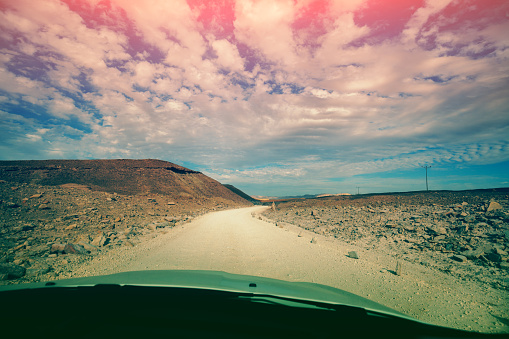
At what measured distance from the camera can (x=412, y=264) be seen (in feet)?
25.0

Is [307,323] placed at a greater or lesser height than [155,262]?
greater

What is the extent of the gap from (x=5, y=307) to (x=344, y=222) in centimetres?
1777

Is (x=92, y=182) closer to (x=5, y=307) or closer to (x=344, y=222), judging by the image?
(x=344, y=222)

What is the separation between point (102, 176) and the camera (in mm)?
52719

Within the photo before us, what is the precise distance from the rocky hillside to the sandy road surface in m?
37.2

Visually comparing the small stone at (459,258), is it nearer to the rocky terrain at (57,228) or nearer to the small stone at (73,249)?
the rocky terrain at (57,228)

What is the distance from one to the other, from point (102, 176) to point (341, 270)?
59533 mm

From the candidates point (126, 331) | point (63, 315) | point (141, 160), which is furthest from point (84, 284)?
point (141, 160)

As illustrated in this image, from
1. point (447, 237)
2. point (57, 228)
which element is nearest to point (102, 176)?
point (57, 228)

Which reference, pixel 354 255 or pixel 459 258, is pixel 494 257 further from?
pixel 354 255

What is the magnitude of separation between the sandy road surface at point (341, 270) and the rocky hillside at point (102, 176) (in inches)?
1465

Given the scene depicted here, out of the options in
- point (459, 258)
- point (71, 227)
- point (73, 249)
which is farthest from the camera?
point (71, 227)

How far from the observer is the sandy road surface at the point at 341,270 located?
4.18 meters

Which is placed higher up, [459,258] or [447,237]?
[447,237]
